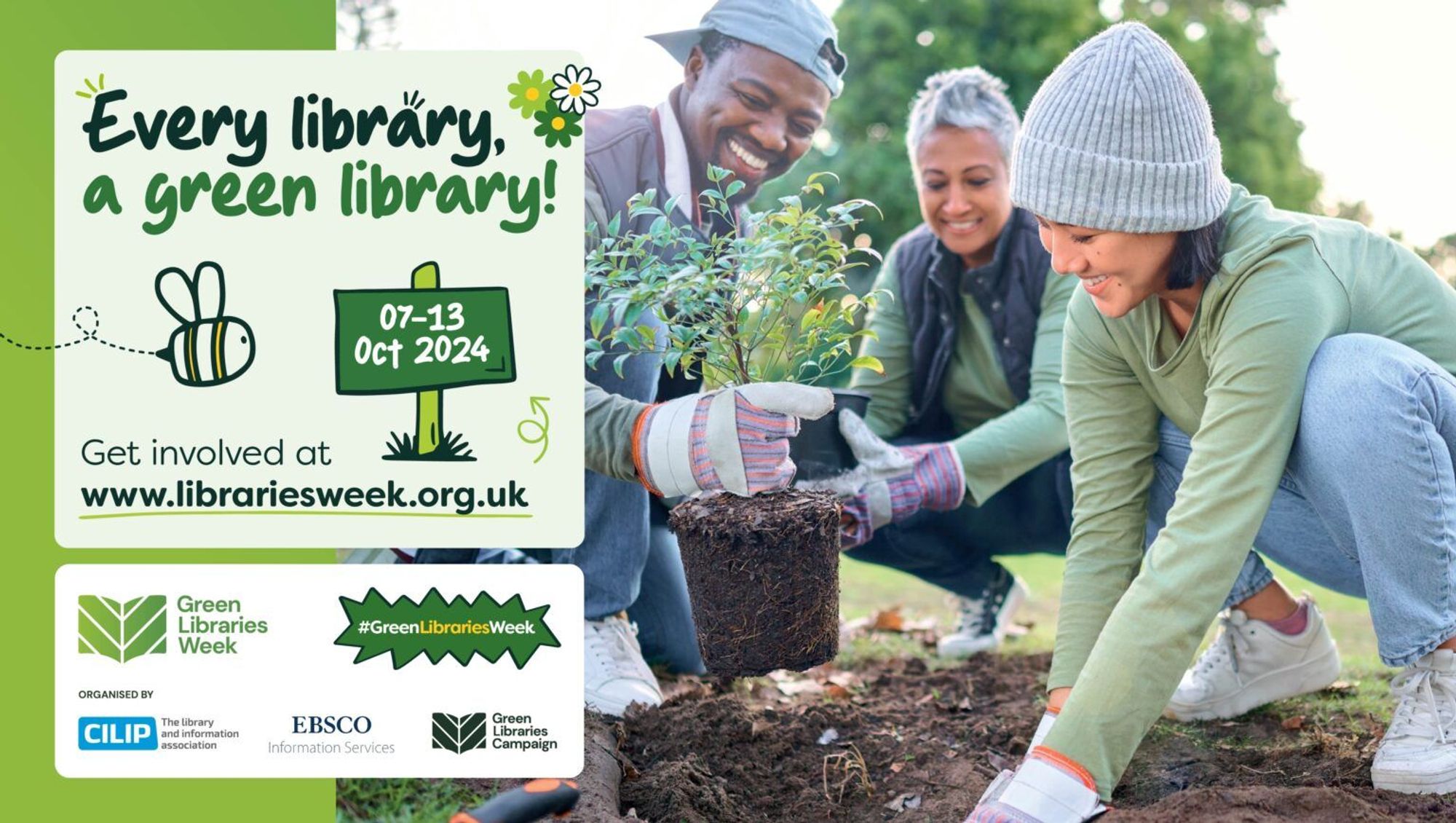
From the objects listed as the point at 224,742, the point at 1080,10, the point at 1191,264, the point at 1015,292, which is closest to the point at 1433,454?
the point at 1191,264

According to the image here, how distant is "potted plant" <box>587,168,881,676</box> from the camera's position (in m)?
2.30

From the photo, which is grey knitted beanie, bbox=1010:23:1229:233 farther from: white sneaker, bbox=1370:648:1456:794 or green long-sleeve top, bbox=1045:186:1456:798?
white sneaker, bbox=1370:648:1456:794

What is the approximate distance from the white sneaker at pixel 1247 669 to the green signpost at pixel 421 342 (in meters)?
1.76

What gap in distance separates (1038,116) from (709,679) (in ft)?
5.50

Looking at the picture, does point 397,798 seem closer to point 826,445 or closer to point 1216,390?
point 826,445

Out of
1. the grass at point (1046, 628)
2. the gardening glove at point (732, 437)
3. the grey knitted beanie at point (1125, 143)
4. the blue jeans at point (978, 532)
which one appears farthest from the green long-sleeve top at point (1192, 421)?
the blue jeans at point (978, 532)

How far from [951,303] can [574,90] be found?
62.5 inches

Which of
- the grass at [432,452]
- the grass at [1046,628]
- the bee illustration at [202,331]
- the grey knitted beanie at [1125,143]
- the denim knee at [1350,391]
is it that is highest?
the grey knitted beanie at [1125,143]

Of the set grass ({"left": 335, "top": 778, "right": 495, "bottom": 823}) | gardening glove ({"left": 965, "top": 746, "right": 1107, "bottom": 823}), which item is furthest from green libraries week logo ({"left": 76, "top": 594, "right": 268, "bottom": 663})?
gardening glove ({"left": 965, "top": 746, "right": 1107, "bottom": 823})

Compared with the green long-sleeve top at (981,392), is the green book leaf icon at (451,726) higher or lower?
lower

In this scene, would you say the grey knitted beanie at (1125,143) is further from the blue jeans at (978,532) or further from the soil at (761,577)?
the blue jeans at (978,532)

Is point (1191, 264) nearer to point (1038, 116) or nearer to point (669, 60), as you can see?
point (1038, 116)

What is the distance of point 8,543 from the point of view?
2.10 meters

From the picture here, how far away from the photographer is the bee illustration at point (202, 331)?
82.7 inches
